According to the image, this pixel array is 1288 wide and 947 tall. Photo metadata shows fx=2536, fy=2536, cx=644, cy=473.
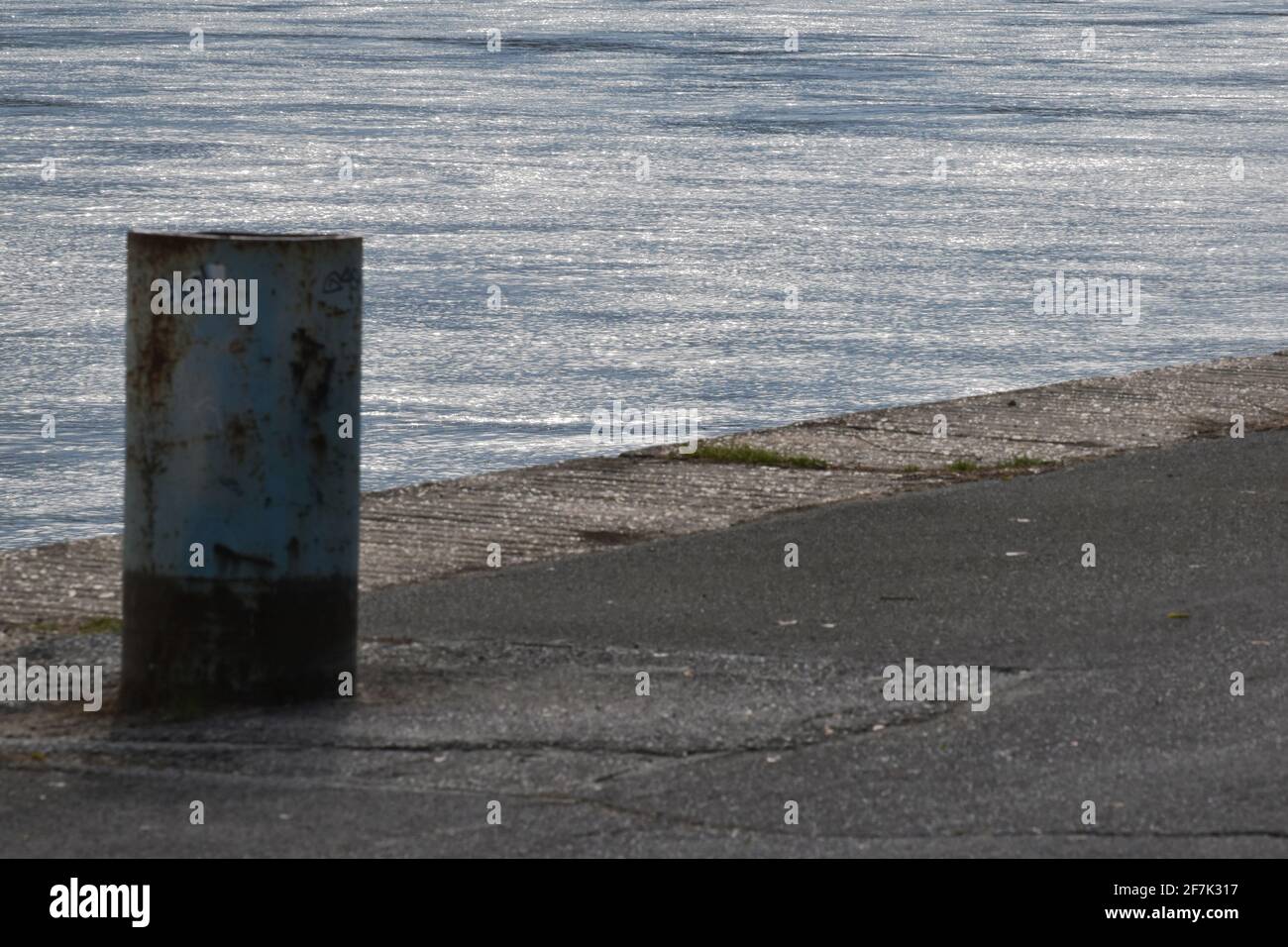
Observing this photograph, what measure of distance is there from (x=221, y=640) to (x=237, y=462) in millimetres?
384

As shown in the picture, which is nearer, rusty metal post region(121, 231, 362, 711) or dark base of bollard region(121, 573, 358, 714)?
rusty metal post region(121, 231, 362, 711)

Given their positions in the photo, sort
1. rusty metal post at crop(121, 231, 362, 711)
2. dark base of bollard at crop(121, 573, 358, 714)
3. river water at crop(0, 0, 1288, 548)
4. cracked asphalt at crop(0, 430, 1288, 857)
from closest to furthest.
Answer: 1. cracked asphalt at crop(0, 430, 1288, 857)
2. rusty metal post at crop(121, 231, 362, 711)
3. dark base of bollard at crop(121, 573, 358, 714)
4. river water at crop(0, 0, 1288, 548)

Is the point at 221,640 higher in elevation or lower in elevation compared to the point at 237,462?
lower

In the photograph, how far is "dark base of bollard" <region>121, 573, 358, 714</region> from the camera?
5.38 m

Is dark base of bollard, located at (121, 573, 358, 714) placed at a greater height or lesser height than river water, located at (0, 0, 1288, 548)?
lesser

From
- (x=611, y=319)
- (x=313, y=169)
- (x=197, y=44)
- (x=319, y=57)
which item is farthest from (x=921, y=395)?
(x=197, y=44)

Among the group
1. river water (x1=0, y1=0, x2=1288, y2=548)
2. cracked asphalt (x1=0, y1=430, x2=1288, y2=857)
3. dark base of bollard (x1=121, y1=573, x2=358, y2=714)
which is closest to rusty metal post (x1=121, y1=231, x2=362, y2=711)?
dark base of bollard (x1=121, y1=573, x2=358, y2=714)

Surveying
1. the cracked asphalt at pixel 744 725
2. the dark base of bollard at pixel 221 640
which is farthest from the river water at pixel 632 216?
the dark base of bollard at pixel 221 640

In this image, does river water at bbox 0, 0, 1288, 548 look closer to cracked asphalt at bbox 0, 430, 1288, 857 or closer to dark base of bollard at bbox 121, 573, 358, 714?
cracked asphalt at bbox 0, 430, 1288, 857

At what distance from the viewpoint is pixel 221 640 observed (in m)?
5.38

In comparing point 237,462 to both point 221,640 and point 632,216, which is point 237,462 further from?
point 632,216

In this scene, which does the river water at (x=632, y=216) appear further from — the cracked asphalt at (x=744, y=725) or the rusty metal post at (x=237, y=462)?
the rusty metal post at (x=237, y=462)

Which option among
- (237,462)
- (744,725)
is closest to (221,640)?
(237,462)

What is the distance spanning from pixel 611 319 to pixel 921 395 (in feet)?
8.10
